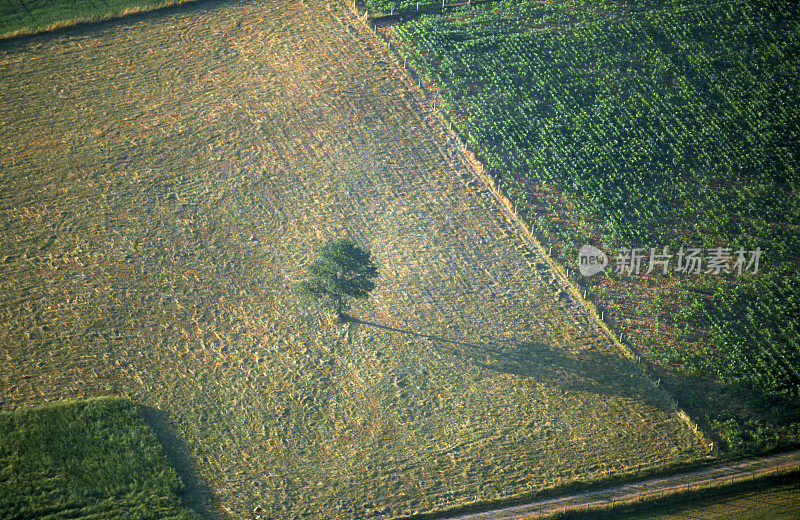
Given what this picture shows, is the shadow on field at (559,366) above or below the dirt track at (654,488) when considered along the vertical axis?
above

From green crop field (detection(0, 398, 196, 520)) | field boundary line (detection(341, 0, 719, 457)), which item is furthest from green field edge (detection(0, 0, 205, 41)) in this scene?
green crop field (detection(0, 398, 196, 520))

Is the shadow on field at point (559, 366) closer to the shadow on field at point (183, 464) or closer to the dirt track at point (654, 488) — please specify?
the dirt track at point (654, 488)

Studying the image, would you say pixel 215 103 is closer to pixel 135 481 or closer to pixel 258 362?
pixel 258 362

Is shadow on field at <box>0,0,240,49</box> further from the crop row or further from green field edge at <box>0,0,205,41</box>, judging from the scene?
the crop row

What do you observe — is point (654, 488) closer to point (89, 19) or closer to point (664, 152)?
point (664, 152)

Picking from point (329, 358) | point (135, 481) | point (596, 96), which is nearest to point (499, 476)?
point (329, 358)

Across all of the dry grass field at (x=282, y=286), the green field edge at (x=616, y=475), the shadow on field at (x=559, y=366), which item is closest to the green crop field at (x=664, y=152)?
the green field edge at (x=616, y=475)
